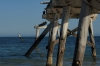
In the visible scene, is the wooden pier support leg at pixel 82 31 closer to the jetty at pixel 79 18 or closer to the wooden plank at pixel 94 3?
the jetty at pixel 79 18

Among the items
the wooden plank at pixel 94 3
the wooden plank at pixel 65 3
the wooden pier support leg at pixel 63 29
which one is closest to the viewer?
the wooden plank at pixel 94 3

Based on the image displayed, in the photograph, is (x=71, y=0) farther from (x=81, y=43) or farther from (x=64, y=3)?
(x=81, y=43)

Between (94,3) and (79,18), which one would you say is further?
(79,18)

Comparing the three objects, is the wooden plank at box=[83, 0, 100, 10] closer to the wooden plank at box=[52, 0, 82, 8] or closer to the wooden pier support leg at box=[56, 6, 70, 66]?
the wooden plank at box=[52, 0, 82, 8]

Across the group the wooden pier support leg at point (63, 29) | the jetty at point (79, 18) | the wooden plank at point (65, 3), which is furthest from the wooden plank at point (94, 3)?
the wooden pier support leg at point (63, 29)

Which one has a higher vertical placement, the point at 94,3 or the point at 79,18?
the point at 94,3

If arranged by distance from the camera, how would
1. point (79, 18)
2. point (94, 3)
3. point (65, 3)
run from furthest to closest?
point (65, 3) → point (79, 18) → point (94, 3)

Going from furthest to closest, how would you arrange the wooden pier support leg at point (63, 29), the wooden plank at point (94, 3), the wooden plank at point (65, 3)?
the wooden pier support leg at point (63, 29) < the wooden plank at point (65, 3) < the wooden plank at point (94, 3)

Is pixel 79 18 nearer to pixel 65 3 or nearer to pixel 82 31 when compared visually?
pixel 82 31

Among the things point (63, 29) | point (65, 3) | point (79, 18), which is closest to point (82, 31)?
point (79, 18)

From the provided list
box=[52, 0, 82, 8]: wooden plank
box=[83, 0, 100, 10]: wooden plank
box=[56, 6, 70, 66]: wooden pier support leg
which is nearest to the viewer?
box=[83, 0, 100, 10]: wooden plank

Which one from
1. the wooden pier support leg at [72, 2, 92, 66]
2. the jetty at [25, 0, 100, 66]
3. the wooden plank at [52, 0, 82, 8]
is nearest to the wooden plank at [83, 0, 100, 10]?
the jetty at [25, 0, 100, 66]

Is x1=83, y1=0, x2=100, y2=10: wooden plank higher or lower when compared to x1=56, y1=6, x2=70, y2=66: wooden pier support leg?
higher

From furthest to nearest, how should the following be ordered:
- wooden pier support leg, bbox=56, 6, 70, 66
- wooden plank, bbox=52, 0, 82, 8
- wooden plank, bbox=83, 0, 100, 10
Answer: wooden pier support leg, bbox=56, 6, 70, 66 < wooden plank, bbox=52, 0, 82, 8 < wooden plank, bbox=83, 0, 100, 10
